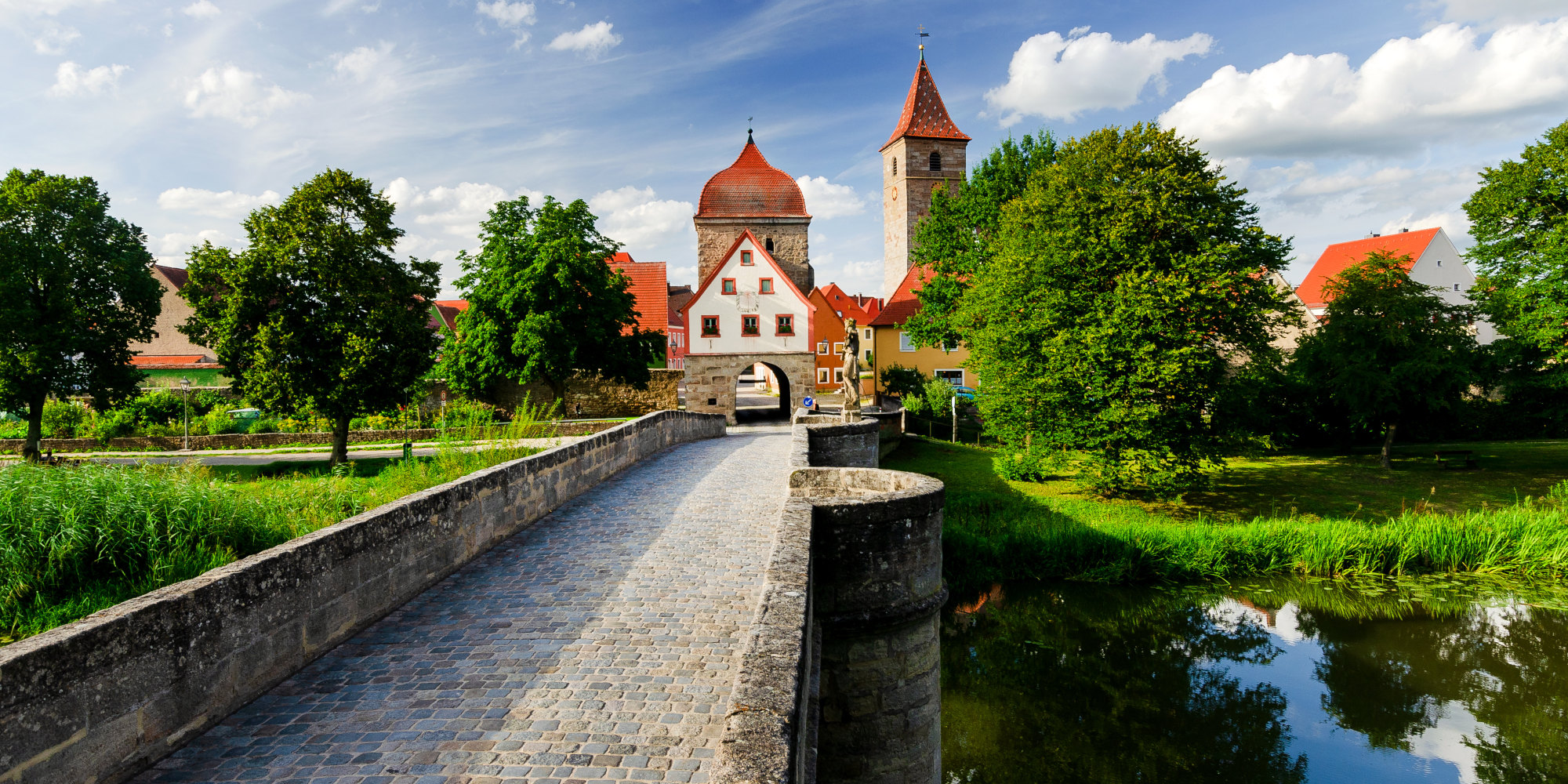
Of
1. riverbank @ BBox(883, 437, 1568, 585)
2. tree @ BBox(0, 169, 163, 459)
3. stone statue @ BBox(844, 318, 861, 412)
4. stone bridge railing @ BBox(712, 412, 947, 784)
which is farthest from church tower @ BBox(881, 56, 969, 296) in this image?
stone bridge railing @ BBox(712, 412, 947, 784)

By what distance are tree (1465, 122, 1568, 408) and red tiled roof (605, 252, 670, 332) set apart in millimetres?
33620

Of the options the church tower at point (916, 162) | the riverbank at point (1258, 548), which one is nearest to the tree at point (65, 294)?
the riverbank at point (1258, 548)

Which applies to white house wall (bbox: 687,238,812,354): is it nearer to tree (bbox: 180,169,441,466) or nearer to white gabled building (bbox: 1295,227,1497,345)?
tree (bbox: 180,169,441,466)

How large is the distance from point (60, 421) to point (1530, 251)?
48.0 meters

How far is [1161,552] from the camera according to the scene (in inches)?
632

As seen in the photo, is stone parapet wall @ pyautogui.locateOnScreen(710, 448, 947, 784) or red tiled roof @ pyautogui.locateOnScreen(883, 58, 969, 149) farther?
red tiled roof @ pyautogui.locateOnScreen(883, 58, 969, 149)

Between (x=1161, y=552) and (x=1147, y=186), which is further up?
(x=1147, y=186)

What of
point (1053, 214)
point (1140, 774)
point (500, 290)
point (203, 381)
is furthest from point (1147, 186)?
point (203, 381)

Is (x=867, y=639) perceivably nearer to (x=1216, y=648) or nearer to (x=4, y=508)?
(x=4, y=508)

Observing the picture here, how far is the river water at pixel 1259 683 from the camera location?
372 inches

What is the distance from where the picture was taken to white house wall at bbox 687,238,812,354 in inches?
1252

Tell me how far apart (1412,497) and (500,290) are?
96.2ft

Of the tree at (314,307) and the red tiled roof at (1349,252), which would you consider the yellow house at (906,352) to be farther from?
the tree at (314,307)

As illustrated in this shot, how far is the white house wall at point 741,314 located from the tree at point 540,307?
3.18 meters
